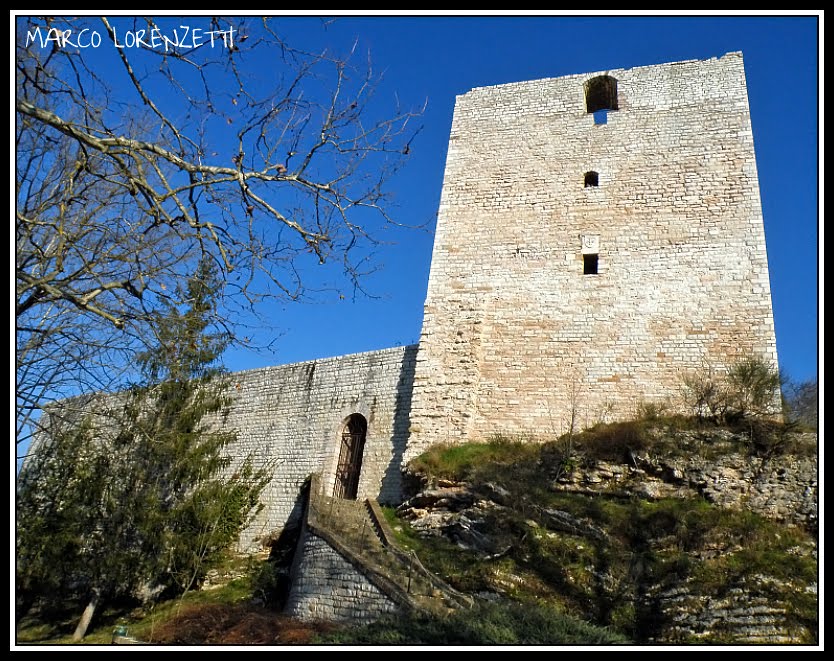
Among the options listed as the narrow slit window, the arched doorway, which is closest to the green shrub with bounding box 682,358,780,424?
the narrow slit window

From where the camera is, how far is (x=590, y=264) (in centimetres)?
1246

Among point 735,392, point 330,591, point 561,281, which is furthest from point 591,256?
point 330,591

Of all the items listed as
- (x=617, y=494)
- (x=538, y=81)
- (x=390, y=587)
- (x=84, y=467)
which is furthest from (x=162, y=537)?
(x=538, y=81)

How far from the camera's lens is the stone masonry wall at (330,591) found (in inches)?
311

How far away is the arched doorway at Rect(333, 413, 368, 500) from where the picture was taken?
13.5 metres

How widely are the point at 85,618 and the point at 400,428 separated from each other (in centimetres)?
678

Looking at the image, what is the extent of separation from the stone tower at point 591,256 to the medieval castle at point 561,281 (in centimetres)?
3

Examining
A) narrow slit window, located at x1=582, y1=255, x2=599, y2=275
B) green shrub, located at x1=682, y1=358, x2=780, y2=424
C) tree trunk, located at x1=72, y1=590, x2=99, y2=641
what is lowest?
tree trunk, located at x1=72, y1=590, x2=99, y2=641

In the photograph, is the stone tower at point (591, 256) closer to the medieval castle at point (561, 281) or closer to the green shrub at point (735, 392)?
the medieval castle at point (561, 281)

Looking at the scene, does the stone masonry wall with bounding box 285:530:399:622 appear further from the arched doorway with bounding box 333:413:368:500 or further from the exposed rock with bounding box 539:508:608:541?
the arched doorway with bounding box 333:413:368:500

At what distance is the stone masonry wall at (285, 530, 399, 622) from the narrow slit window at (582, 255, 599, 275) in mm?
7100

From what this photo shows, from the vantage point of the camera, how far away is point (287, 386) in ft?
51.4

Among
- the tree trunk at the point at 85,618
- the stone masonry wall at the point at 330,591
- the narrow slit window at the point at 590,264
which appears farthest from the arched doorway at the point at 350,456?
→ the narrow slit window at the point at 590,264

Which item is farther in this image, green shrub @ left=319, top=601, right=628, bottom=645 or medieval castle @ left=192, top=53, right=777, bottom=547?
medieval castle @ left=192, top=53, right=777, bottom=547
